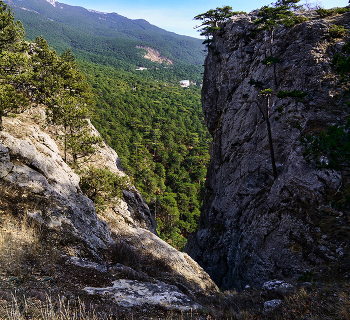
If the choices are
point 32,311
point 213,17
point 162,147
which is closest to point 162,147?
point 162,147

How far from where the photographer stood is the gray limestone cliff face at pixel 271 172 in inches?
539

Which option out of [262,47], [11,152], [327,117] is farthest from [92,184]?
[262,47]

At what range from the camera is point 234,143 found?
2461cm

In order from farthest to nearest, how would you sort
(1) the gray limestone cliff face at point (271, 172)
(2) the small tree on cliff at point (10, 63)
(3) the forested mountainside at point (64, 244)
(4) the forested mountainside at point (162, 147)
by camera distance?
(4) the forested mountainside at point (162, 147), (1) the gray limestone cliff face at point (271, 172), (2) the small tree on cliff at point (10, 63), (3) the forested mountainside at point (64, 244)

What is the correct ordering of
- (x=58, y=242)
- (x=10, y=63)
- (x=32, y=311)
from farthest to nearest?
(x=10, y=63), (x=58, y=242), (x=32, y=311)

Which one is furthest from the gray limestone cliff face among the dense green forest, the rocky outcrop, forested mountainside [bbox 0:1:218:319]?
the dense green forest

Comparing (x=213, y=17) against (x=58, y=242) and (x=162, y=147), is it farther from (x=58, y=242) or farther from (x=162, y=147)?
(x=162, y=147)

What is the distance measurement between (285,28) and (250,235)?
840 inches

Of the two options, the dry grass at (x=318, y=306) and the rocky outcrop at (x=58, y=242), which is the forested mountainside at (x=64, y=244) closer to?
the rocky outcrop at (x=58, y=242)

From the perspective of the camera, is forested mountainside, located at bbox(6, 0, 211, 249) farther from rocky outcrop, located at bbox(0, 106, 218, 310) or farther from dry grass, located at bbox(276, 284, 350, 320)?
dry grass, located at bbox(276, 284, 350, 320)

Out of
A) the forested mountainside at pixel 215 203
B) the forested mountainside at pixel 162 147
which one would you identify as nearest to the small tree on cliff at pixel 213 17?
the forested mountainside at pixel 215 203

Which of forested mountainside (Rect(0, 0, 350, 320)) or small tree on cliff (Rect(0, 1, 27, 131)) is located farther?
small tree on cliff (Rect(0, 1, 27, 131))

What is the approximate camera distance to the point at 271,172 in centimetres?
1836

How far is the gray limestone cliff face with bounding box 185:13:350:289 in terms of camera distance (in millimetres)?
13695
